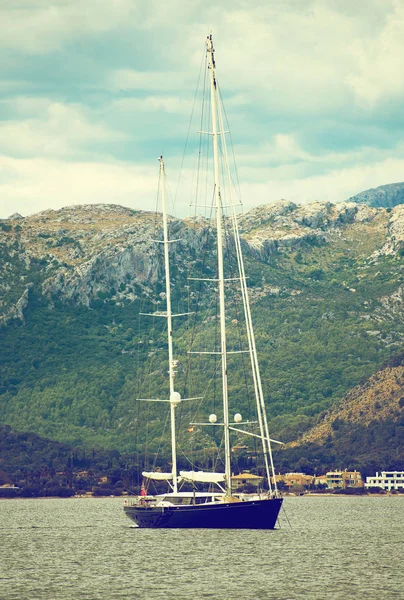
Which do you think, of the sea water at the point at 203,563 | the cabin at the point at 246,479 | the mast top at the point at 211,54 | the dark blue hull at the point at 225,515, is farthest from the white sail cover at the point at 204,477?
the cabin at the point at 246,479

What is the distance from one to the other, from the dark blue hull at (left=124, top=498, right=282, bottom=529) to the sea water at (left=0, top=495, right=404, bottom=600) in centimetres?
147

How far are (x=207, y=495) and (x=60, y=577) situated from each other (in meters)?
18.6

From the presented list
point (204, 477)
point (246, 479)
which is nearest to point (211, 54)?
point (204, 477)

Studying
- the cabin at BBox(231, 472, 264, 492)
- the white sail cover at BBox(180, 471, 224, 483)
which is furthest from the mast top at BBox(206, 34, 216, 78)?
the cabin at BBox(231, 472, 264, 492)

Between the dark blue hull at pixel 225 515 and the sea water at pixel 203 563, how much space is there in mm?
1467

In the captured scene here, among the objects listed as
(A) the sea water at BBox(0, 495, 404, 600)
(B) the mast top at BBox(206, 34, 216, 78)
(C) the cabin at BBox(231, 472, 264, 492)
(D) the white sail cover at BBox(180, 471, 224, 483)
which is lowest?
(A) the sea water at BBox(0, 495, 404, 600)

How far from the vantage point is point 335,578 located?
6644cm

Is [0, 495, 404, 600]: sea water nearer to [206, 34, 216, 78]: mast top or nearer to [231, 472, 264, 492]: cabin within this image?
[206, 34, 216, 78]: mast top

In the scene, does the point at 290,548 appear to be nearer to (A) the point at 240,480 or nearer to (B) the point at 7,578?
(B) the point at 7,578

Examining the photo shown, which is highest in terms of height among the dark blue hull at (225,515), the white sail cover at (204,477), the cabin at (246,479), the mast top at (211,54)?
the mast top at (211,54)

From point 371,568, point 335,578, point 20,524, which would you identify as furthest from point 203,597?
point 20,524

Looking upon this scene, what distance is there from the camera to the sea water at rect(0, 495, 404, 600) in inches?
2426

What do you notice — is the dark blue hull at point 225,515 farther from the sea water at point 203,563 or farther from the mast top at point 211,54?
the mast top at point 211,54

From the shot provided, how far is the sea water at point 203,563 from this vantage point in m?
61.6
